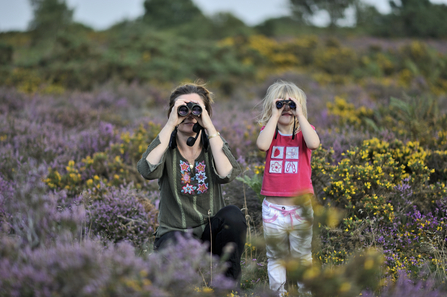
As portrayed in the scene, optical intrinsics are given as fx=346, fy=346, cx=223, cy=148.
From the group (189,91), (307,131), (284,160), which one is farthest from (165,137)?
(307,131)

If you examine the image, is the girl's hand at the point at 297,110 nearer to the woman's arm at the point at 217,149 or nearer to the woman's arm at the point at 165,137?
the woman's arm at the point at 217,149

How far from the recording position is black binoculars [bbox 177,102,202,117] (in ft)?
8.27

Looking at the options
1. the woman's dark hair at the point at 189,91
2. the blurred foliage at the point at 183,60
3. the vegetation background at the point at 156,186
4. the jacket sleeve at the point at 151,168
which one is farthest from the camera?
the blurred foliage at the point at 183,60

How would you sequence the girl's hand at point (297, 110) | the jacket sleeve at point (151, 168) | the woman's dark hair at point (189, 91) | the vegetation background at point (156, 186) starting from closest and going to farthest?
1. the vegetation background at point (156, 186)
2. the jacket sleeve at point (151, 168)
3. the girl's hand at point (297, 110)
4. the woman's dark hair at point (189, 91)

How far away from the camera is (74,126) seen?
6.12m

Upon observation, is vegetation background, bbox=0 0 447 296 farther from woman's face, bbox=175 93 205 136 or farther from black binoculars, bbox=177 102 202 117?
black binoculars, bbox=177 102 202 117

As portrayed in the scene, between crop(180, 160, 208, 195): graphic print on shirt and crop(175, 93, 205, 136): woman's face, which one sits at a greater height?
crop(175, 93, 205, 136): woman's face

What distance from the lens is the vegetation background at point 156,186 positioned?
145cm

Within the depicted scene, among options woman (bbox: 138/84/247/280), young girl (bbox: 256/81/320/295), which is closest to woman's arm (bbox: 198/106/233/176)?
woman (bbox: 138/84/247/280)

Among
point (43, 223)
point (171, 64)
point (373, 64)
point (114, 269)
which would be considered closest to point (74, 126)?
point (43, 223)

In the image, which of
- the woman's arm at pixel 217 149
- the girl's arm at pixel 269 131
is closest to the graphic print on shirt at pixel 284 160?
the girl's arm at pixel 269 131

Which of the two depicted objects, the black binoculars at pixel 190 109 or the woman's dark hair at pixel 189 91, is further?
the woman's dark hair at pixel 189 91

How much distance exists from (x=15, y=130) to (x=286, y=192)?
4333 millimetres

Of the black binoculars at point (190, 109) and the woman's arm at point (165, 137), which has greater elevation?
the black binoculars at point (190, 109)
